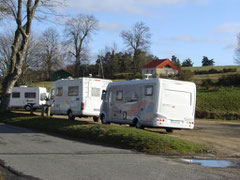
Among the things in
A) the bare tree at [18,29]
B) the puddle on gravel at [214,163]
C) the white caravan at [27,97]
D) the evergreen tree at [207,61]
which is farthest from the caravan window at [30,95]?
the evergreen tree at [207,61]

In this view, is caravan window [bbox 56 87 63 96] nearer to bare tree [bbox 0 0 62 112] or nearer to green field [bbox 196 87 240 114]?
bare tree [bbox 0 0 62 112]

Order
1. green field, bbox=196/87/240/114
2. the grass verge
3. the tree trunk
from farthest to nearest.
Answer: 1. green field, bbox=196/87/240/114
2. the tree trunk
3. the grass verge

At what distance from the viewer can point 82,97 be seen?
75.8ft

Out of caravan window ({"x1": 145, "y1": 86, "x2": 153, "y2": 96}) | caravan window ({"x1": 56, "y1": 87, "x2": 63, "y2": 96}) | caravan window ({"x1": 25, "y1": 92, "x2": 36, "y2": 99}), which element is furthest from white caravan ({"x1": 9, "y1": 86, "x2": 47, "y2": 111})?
caravan window ({"x1": 145, "y1": 86, "x2": 153, "y2": 96})

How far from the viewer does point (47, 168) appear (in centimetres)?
822

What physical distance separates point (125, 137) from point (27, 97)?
30.2 m

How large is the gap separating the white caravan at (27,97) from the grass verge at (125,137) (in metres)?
21.9

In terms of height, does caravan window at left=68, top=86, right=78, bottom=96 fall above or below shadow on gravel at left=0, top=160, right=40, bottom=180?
above

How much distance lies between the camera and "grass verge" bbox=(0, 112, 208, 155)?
11.6m

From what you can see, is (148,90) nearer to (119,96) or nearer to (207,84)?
(119,96)

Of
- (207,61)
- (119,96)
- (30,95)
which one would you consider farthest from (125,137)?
(207,61)

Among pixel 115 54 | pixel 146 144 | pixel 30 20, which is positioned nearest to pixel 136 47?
pixel 115 54

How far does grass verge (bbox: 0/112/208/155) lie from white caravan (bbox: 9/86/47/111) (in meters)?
21.9

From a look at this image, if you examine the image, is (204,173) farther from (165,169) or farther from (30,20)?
(30,20)
